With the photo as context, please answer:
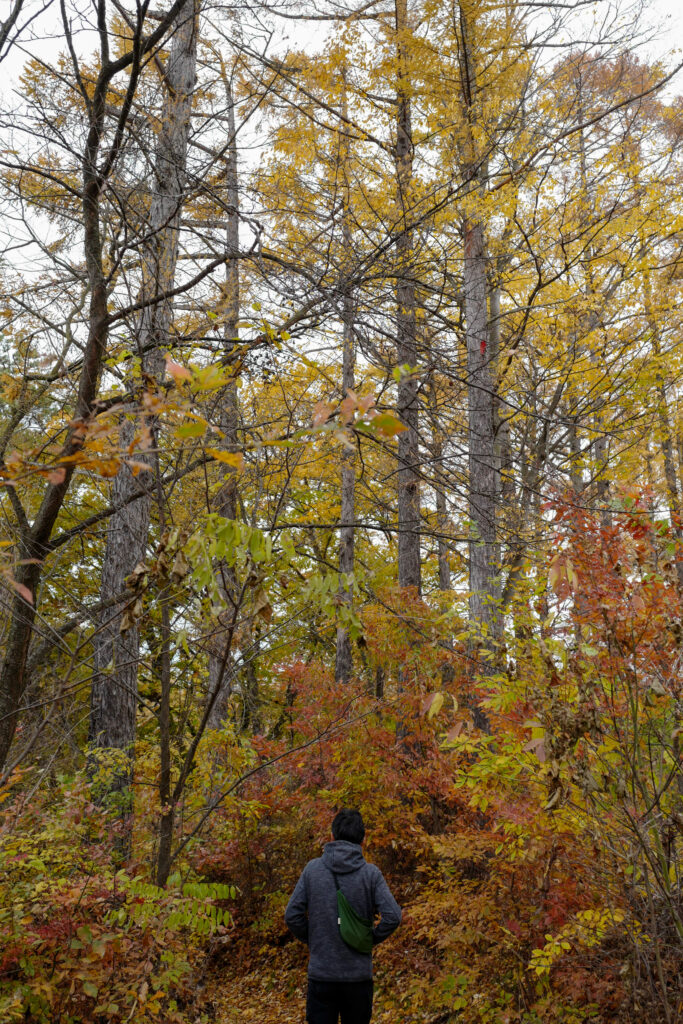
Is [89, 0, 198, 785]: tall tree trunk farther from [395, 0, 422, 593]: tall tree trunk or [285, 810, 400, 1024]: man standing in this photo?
[395, 0, 422, 593]: tall tree trunk

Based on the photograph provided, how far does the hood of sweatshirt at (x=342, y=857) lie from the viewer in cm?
350

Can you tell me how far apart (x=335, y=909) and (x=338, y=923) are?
6 cm

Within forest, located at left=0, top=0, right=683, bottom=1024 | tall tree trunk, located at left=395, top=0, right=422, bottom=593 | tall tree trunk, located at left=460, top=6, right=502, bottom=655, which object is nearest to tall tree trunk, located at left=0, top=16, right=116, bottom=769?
forest, located at left=0, top=0, right=683, bottom=1024

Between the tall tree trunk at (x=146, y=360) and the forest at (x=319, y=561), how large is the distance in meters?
0.06

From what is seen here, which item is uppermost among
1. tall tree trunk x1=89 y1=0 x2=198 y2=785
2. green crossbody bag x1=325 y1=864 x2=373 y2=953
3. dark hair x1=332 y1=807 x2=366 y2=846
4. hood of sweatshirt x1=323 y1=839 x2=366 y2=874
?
tall tree trunk x1=89 y1=0 x2=198 y2=785

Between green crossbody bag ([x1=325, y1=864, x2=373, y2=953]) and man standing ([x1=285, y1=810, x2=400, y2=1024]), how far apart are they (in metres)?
0.01

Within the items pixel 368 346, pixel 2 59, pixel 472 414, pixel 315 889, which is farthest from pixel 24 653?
pixel 472 414

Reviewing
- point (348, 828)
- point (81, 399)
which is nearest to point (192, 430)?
point (81, 399)

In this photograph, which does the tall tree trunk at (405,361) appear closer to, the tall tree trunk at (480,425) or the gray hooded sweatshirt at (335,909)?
the tall tree trunk at (480,425)

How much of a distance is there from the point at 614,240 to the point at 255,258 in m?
7.26

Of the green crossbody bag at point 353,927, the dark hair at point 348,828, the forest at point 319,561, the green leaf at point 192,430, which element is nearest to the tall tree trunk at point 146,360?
the forest at point 319,561

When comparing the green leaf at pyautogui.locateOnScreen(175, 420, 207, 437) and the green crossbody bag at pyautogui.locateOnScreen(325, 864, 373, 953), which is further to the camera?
the green crossbody bag at pyautogui.locateOnScreen(325, 864, 373, 953)

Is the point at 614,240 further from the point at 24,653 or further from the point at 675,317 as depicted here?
the point at 24,653

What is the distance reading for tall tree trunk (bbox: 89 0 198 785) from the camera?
12.3 feet
